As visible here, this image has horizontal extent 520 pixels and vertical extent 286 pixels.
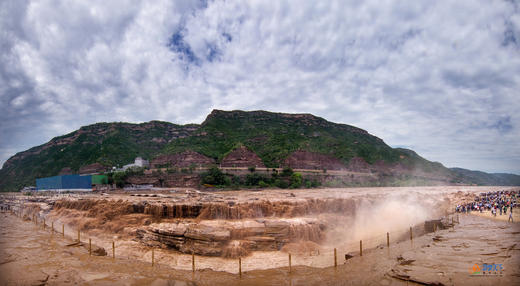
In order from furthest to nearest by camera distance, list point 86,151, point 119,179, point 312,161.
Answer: point 86,151 → point 312,161 → point 119,179

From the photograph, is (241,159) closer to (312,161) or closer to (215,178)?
(215,178)

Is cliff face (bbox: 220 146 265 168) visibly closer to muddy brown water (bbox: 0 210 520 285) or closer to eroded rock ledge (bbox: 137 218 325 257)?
eroded rock ledge (bbox: 137 218 325 257)

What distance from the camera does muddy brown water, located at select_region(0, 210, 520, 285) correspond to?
29.6 feet

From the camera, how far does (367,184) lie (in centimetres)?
7244

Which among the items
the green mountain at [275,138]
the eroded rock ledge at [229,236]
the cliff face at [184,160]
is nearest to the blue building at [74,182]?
the cliff face at [184,160]

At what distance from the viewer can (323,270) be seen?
12836 mm

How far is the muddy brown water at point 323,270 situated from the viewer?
29.6ft

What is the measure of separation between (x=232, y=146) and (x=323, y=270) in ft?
226

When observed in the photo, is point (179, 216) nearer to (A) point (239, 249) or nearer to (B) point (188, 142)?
(A) point (239, 249)

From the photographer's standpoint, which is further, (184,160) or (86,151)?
(86,151)

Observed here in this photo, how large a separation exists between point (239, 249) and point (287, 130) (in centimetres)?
7774

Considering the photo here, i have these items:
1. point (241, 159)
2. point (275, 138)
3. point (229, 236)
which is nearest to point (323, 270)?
point (229, 236)

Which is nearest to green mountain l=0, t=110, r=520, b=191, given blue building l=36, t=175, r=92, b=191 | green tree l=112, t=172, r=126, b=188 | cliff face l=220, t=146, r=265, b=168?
cliff face l=220, t=146, r=265, b=168

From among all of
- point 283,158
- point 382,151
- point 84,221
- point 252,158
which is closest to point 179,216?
point 84,221
